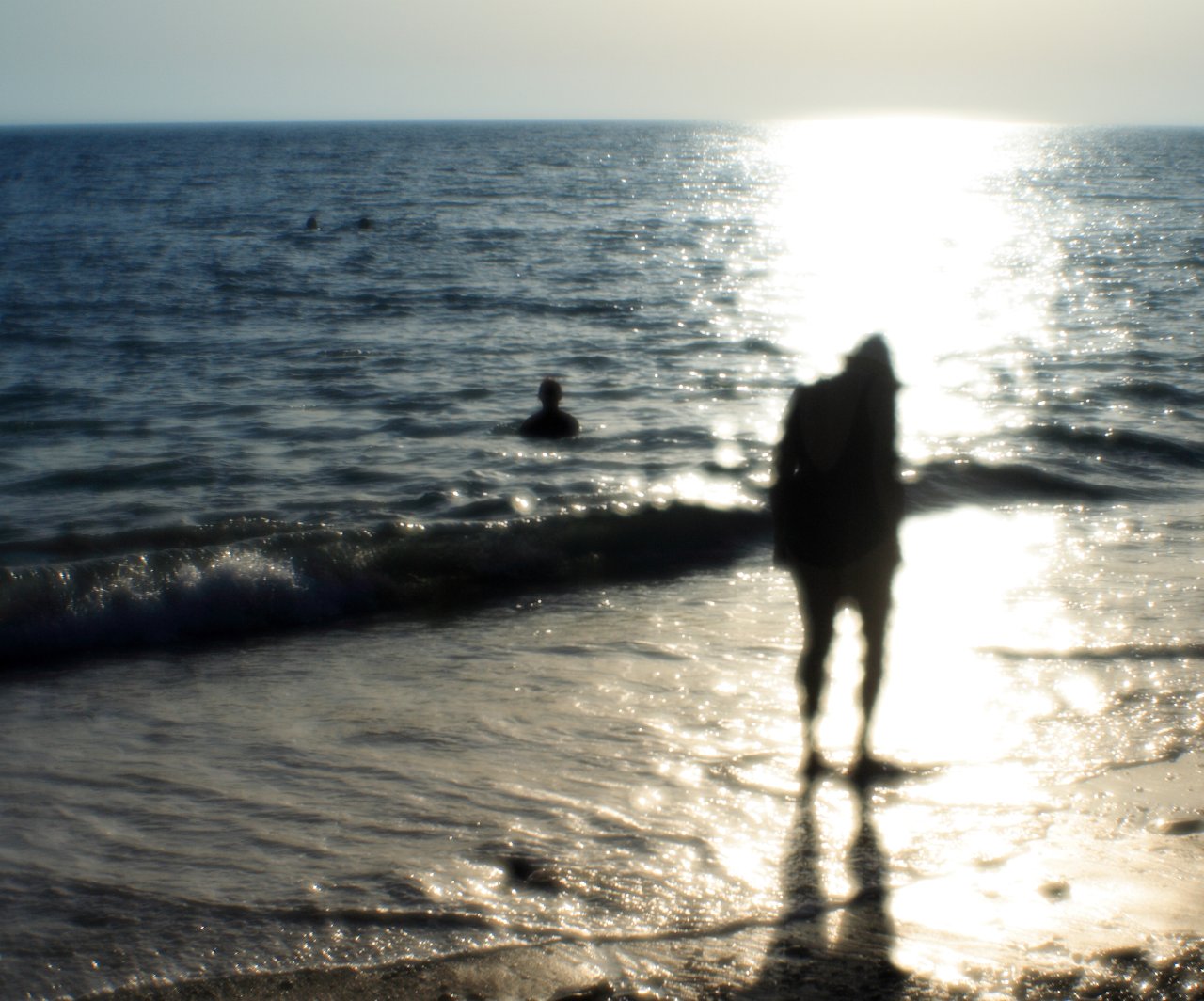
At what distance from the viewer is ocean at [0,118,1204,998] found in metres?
3.62

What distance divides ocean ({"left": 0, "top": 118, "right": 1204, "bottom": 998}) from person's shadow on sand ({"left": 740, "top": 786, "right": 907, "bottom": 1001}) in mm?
15

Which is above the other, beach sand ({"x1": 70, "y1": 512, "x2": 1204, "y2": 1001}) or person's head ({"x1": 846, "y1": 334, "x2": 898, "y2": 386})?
person's head ({"x1": 846, "y1": 334, "x2": 898, "y2": 386})

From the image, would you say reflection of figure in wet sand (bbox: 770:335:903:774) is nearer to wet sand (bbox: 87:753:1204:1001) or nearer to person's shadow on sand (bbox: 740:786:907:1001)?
person's shadow on sand (bbox: 740:786:907:1001)

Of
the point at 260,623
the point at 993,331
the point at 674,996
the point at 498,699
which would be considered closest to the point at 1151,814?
the point at 674,996

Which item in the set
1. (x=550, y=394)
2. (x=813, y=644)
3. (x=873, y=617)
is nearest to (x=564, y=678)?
(x=813, y=644)

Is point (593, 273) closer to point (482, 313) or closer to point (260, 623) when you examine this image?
point (482, 313)

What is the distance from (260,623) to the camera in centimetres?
723

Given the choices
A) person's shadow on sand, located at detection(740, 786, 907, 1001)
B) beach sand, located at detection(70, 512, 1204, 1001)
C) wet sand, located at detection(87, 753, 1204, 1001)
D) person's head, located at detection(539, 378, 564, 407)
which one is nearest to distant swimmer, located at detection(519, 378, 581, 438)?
person's head, located at detection(539, 378, 564, 407)

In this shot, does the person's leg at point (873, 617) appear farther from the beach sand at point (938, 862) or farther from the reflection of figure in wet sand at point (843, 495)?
the beach sand at point (938, 862)

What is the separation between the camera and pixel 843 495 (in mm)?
4508

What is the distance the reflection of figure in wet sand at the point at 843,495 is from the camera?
4.43 metres

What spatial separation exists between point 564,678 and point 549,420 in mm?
6059

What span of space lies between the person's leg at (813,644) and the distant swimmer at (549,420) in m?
7.17

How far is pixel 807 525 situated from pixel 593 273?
2279 centimetres
